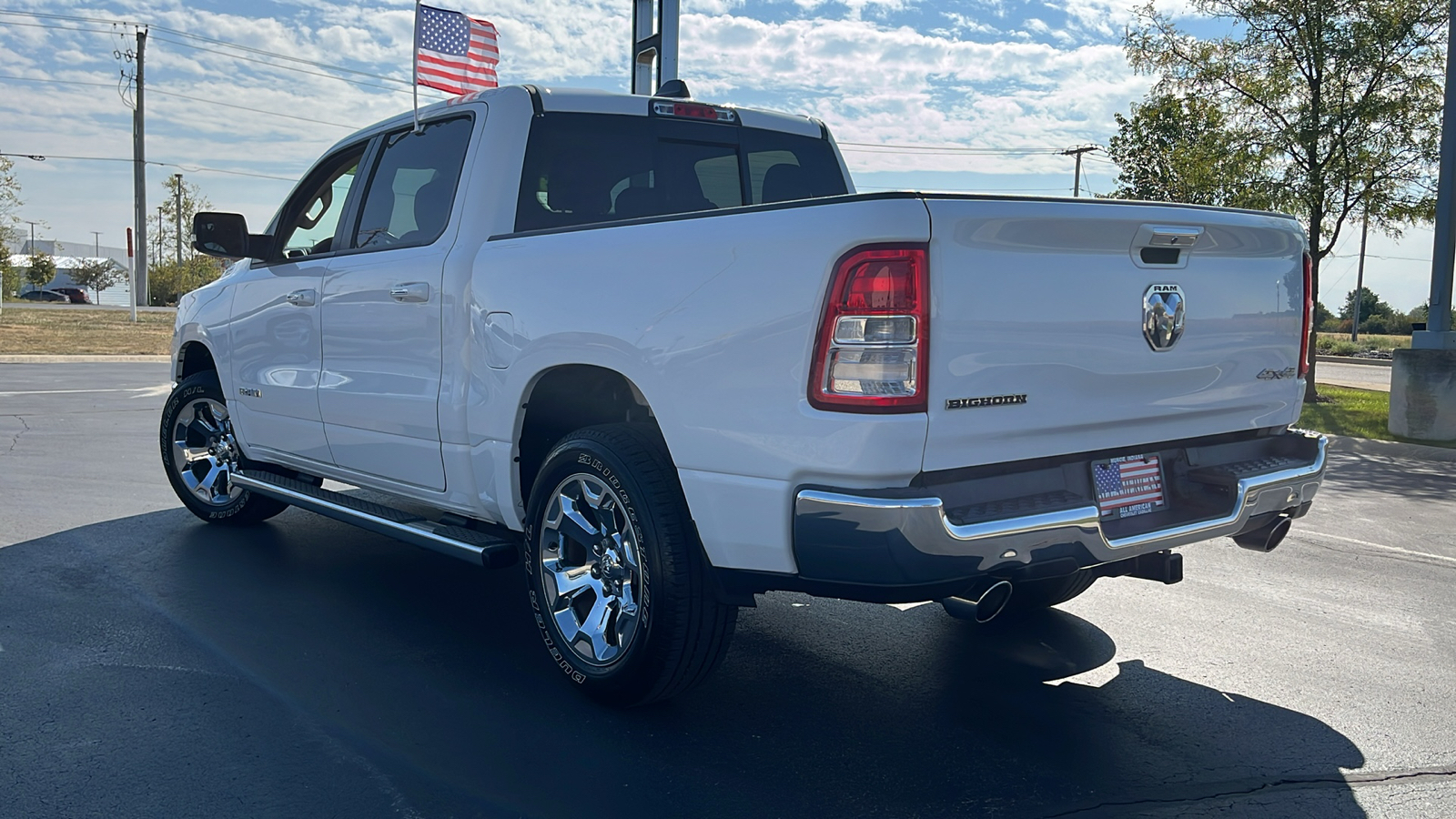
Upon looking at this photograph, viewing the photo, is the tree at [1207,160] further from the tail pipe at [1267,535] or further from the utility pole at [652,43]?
the tail pipe at [1267,535]

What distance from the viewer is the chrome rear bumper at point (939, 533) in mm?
2971

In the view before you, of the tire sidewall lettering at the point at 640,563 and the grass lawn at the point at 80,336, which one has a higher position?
the tire sidewall lettering at the point at 640,563

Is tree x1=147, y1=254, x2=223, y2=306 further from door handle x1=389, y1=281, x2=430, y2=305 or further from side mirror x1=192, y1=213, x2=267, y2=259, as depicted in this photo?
door handle x1=389, y1=281, x2=430, y2=305

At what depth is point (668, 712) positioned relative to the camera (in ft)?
12.7

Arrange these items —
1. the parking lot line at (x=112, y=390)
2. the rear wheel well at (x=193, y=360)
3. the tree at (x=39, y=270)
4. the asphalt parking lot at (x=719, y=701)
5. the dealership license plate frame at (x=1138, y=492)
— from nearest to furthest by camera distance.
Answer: the asphalt parking lot at (x=719, y=701) < the dealership license plate frame at (x=1138, y=492) < the rear wheel well at (x=193, y=360) < the parking lot line at (x=112, y=390) < the tree at (x=39, y=270)

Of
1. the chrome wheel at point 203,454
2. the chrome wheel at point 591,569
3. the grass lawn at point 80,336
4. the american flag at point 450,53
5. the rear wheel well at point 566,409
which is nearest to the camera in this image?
the chrome wheel at point 591,569

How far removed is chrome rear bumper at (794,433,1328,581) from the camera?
2.97 metres

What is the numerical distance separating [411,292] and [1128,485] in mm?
2728

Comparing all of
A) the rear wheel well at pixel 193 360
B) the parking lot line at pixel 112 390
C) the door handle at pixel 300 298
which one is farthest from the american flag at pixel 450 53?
the parking lot line at pixel 112 390

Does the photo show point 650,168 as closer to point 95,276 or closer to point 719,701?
point 719,701

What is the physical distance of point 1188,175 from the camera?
706 inches

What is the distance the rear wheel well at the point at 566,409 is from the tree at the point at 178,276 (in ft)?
190

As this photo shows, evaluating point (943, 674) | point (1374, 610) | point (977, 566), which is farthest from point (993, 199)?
point (1374, 610)

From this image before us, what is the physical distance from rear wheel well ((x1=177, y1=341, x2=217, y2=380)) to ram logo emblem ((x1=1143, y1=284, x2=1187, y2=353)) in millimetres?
5239
